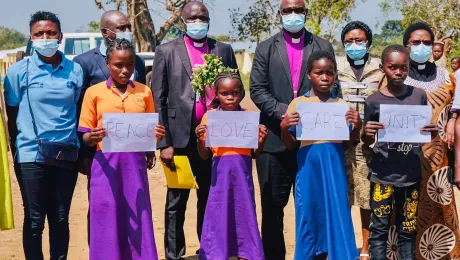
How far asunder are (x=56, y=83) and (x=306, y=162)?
6.35 ft

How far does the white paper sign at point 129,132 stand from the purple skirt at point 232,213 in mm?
594

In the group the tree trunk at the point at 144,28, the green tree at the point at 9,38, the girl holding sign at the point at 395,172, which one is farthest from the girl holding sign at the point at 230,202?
the green tree at the point at 9,38

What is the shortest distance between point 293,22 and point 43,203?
2365 millimetres

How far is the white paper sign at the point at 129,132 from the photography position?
190 inches

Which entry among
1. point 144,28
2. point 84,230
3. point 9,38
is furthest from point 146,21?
point 9,38

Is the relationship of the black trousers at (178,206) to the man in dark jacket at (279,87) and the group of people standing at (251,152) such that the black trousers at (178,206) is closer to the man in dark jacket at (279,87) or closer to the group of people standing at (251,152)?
the group of people standing at (251,152)

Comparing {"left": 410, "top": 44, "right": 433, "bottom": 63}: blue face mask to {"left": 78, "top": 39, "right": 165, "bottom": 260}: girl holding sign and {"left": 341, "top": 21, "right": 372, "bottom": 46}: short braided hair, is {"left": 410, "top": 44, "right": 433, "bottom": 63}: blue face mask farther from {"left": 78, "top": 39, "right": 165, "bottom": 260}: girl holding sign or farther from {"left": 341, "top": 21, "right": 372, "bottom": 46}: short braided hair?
{"left": 78, "top": 39, "right": 165, "bottom": 260}: girl holding sign

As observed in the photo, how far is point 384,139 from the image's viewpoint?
500cm

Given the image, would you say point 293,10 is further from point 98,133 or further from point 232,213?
point 98,133

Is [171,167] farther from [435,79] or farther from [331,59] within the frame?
[435,79]

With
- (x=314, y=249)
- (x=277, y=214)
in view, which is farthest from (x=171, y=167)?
(x=314, y=249)

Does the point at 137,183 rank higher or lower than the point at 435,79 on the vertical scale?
lower

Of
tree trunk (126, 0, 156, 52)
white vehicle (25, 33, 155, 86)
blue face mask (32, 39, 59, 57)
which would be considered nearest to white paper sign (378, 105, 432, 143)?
blue face mask (32, 39, 59, 57)

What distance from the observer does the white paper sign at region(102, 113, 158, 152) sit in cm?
482
